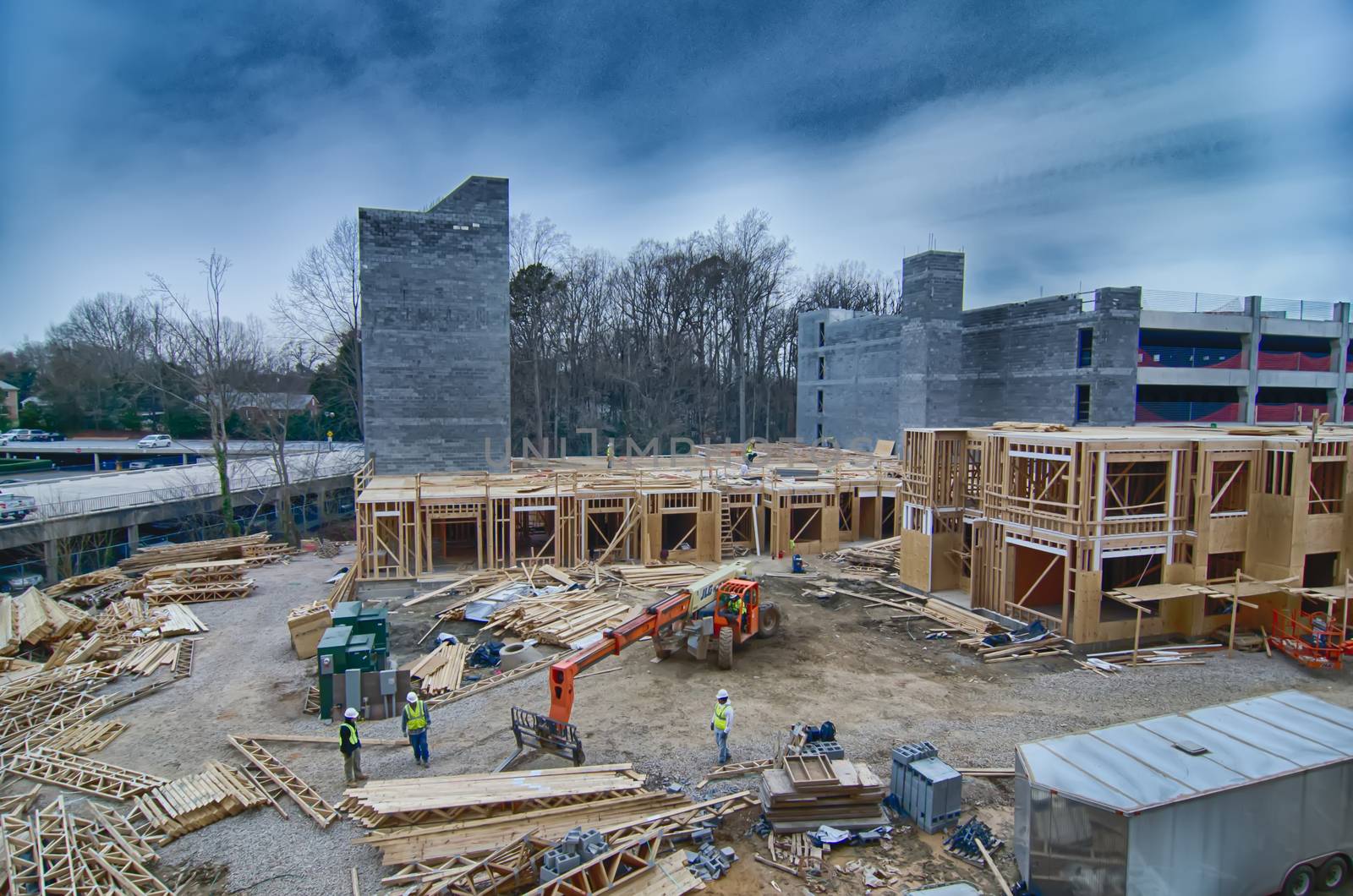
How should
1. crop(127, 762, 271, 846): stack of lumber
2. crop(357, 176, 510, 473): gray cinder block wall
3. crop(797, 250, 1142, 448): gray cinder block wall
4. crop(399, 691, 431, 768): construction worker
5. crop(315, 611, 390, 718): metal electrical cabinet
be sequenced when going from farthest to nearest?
crop(797, 250, 1142, 448): gray cinder block wall, crop(357, 176, 510, 473): gray cinder block wall, crop(315, 611, 390, 718): metal electrical cabinet, crop(399, 691, 431, 768): construction worker, crop(127, 762, 271, 846): stack of lumber

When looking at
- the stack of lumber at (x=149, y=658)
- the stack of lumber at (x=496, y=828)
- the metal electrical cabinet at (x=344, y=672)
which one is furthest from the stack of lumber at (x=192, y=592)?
the stack of lumber at (x=496, y=828)

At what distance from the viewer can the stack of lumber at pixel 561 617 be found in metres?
18.1

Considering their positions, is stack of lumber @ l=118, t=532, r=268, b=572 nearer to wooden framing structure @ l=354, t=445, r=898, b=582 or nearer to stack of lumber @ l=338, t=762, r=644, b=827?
Answer: wooden framing structure @ l=354, t=445, r=898, b=582

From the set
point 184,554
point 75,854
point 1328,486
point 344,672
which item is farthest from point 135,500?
point 1328,486

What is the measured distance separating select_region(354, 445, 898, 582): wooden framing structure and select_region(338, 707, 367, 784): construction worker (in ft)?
41.7

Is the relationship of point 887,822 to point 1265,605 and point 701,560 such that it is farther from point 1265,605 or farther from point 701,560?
point 701,560

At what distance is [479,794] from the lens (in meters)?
9.87

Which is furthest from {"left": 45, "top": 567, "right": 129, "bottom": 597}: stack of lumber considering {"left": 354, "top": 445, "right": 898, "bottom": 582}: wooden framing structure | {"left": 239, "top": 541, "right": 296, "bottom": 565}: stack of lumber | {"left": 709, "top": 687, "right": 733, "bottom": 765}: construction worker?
{"left": 709, "top": 687, "right": 733, "bottom": 765}: construction worker

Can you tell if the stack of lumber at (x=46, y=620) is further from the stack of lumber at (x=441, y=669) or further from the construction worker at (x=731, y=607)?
the construction worker at (x=731, y=607)

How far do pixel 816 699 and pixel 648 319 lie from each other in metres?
47.1

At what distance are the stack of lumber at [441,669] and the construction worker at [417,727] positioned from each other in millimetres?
3514

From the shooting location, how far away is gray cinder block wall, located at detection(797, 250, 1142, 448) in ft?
118

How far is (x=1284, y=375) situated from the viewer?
1672 inches

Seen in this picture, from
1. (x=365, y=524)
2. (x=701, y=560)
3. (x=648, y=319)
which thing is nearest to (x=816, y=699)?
(x=701, y=560)
